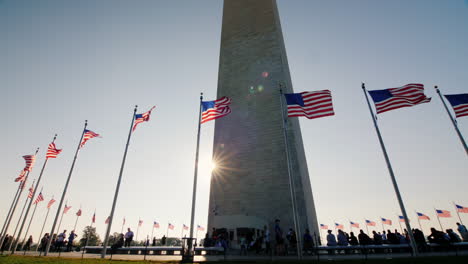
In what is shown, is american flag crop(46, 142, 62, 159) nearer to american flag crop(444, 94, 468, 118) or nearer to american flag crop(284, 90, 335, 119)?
american flag crop(284, 90, 335, 119)

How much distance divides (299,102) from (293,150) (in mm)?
10264

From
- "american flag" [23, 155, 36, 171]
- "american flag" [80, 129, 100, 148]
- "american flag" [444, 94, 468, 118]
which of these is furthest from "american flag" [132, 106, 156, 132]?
"american flag" [444, 94, 468, 118]

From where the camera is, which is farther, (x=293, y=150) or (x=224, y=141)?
(x=224, y=141)

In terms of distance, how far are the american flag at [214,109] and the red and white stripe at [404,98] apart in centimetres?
821

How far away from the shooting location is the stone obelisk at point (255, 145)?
21.7 m

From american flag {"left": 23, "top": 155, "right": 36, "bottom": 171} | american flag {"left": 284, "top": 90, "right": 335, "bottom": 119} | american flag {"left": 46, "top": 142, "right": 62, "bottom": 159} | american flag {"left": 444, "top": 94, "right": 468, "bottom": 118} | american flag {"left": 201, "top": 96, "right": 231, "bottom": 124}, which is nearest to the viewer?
american flag {"left": 284, "top": 90, "right": 335, "bottom": 119}

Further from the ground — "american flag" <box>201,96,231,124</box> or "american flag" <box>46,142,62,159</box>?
"american flag" <box>201,96,231,124</box>

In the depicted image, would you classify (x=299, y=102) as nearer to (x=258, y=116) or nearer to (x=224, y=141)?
(x=258, y=116)

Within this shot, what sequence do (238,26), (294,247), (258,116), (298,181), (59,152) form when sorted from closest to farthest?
(294,247), (59,152), (298,181), (258,116), (238,26)

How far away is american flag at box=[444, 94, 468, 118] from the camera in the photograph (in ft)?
45.9

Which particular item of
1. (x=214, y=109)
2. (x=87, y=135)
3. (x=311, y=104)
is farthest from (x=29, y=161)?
(x=311, y=104)

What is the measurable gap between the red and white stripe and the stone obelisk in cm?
1085

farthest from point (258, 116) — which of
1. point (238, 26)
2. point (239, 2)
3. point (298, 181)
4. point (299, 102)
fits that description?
point (239, 2)

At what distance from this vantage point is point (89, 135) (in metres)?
17.7
